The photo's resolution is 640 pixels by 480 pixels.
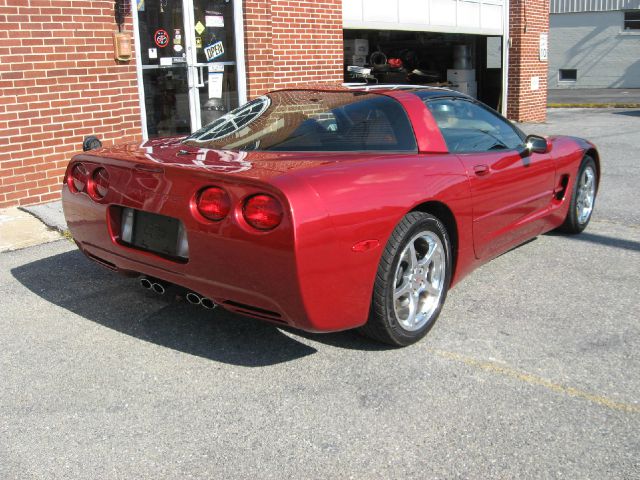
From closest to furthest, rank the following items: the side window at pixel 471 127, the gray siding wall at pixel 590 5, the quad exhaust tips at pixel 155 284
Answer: the quad exhaust tips at pixel 155 284
the side window at pixel 471 127
the gray siding wall at pixel 590 5

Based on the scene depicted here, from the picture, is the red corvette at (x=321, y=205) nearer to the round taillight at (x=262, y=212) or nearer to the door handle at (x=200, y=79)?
the round taillight at (x=262, y=212)

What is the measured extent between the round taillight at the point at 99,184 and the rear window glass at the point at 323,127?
624 mm

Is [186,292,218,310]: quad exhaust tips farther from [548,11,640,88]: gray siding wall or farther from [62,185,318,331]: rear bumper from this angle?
[548,11,640,88]: gray siding wall

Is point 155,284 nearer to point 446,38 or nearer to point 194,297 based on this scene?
point 194,297

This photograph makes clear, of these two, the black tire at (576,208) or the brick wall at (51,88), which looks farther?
the brick wall at (51,88)

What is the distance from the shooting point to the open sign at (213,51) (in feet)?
29.6

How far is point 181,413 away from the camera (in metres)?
3.16

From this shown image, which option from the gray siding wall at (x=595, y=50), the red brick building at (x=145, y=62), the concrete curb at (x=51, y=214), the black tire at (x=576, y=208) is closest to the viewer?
the black tire at (x=576, y=208)

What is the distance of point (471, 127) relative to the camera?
4.68m

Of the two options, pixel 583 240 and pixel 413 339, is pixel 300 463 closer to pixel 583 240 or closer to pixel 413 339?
pixel 413 339

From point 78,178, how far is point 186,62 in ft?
16.7

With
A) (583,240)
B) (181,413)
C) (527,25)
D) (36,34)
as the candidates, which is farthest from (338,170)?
(527,25)

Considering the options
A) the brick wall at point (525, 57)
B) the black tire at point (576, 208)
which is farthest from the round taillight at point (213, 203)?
the brick wall at point (525, 57)

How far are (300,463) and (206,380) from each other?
2.76 ft
